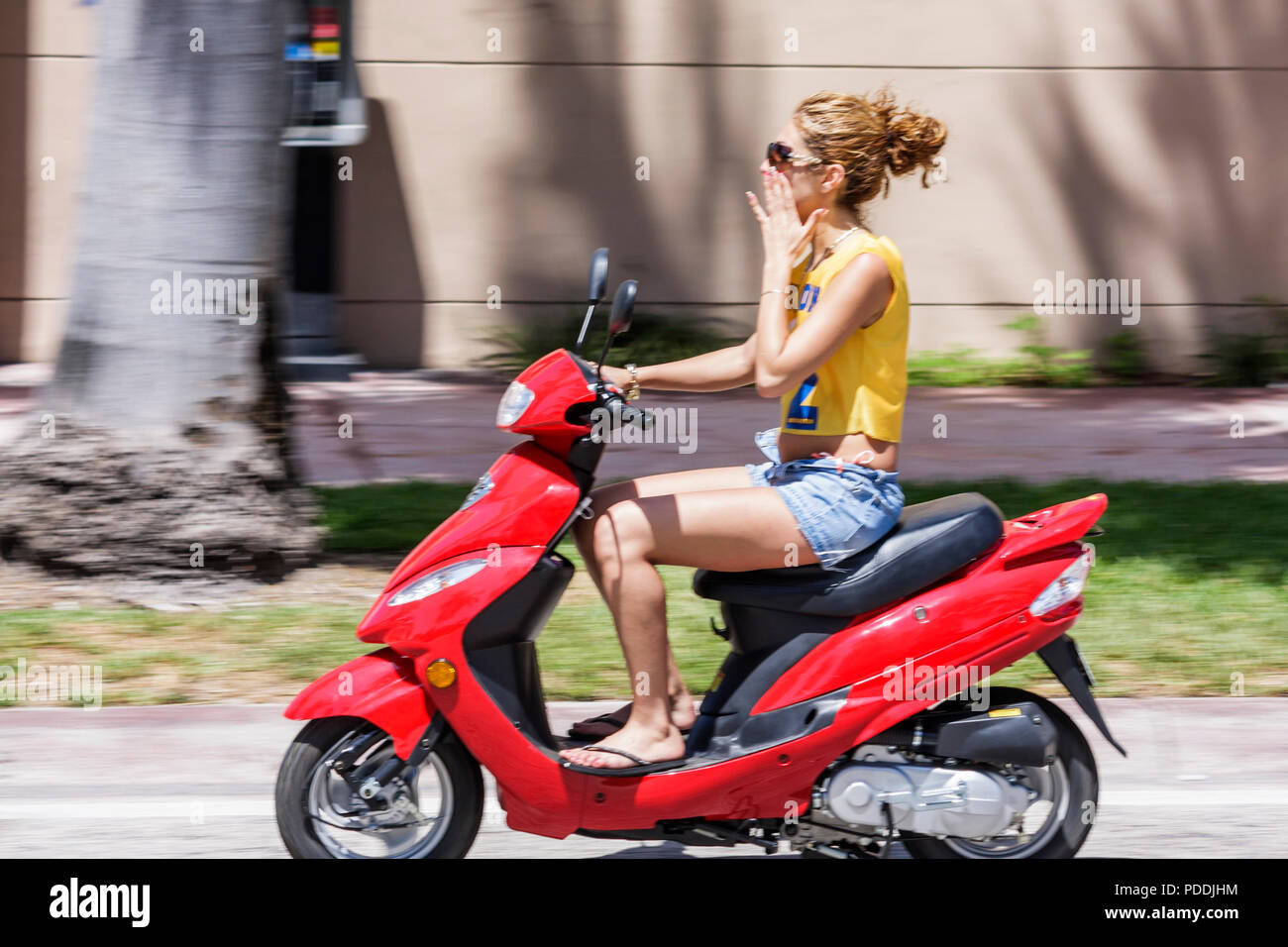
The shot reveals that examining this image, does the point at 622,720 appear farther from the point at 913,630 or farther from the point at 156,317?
the point at 156,317

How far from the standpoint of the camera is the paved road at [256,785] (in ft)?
13.4

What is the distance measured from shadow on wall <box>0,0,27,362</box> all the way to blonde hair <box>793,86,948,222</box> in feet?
31.8

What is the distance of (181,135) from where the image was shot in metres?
6.12

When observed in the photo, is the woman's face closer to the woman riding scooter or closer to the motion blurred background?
the woman riding scooter

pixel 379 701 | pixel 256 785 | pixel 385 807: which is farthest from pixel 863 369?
pixel 256 785

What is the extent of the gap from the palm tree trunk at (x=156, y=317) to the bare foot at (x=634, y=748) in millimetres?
3002

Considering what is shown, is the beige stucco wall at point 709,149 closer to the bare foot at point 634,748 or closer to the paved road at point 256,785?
the paved road at point 256,785

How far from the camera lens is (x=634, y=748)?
3633mm

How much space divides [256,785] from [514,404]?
169 cm

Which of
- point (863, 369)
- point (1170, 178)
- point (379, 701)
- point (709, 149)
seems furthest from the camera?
point (1170, 178)

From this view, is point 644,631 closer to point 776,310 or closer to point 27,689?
point 776,310

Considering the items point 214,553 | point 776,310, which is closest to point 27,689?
point 214,553

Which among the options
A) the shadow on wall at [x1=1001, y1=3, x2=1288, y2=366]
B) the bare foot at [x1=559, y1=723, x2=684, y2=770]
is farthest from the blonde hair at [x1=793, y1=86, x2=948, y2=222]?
the shadow on wall at [x1=1001, y1=3, x2=1288, y2=366]

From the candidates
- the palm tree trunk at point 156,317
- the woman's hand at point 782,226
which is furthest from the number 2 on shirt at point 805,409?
the palm tree trunk at point 156,317
